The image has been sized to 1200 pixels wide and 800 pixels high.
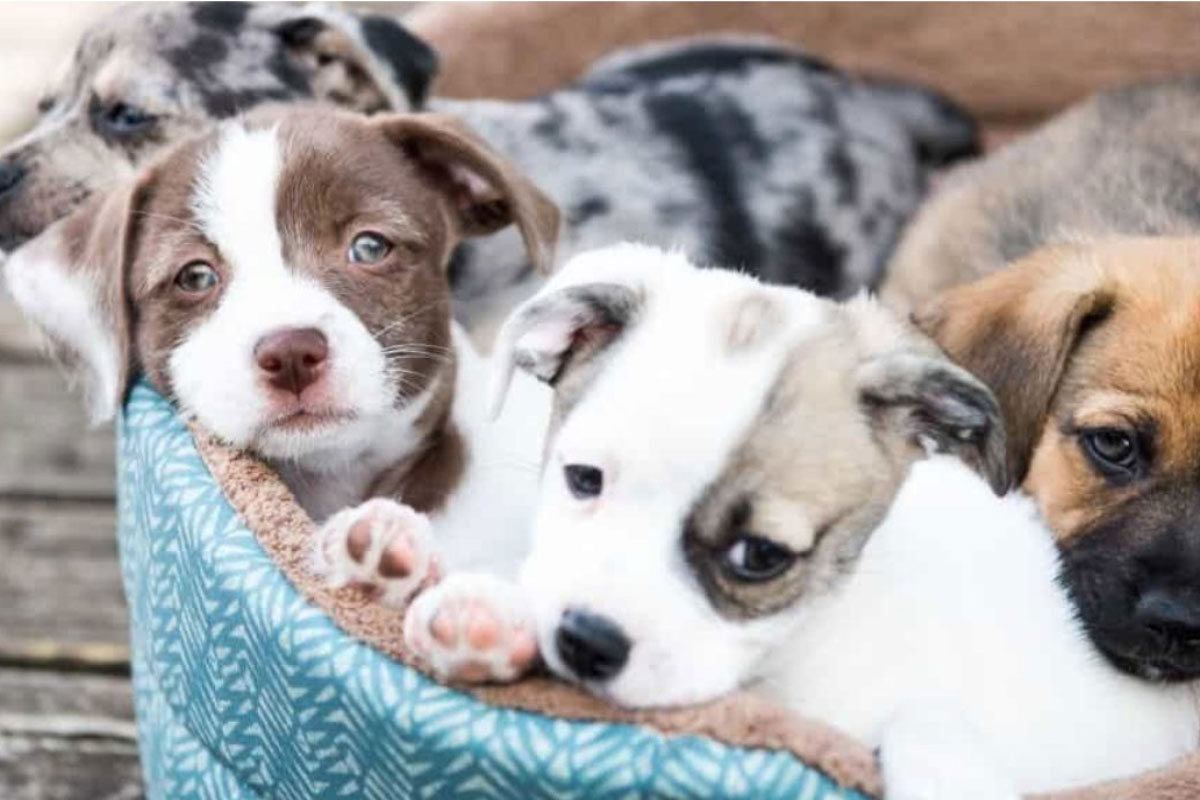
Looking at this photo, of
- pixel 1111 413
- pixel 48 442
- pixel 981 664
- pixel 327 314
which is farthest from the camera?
pixel 48 442

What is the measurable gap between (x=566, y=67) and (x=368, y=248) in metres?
2.55

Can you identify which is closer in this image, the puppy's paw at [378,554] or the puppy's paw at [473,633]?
the puppy's paw at [473,633]

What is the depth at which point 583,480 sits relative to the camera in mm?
2453

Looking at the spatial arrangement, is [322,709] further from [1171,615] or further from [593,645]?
[1171,615]

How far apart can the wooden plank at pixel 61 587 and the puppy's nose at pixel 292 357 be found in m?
1.80

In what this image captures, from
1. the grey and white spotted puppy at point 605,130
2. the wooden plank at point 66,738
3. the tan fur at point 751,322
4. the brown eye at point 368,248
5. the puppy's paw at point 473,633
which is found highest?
the tan fur at point 751,322

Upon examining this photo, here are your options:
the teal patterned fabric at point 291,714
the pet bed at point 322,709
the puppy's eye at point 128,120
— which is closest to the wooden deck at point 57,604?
the teal patterned fabric at point 291,714

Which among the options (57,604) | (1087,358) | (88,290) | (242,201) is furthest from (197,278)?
(57,604)

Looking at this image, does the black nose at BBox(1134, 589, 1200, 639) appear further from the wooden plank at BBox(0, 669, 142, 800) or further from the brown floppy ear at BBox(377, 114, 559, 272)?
the wooden plank at BBox(0, 669, 142, 800)

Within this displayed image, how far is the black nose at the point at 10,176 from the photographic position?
3.53m

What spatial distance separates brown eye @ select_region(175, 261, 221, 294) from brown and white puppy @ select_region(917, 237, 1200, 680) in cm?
131

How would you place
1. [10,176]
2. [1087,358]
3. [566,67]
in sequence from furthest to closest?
[566,67] → [10,176] → [1087,358]

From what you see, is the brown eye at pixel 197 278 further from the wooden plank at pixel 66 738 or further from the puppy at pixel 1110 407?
the wooden plank at pixel 66 738

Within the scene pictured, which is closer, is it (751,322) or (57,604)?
(751,322)
